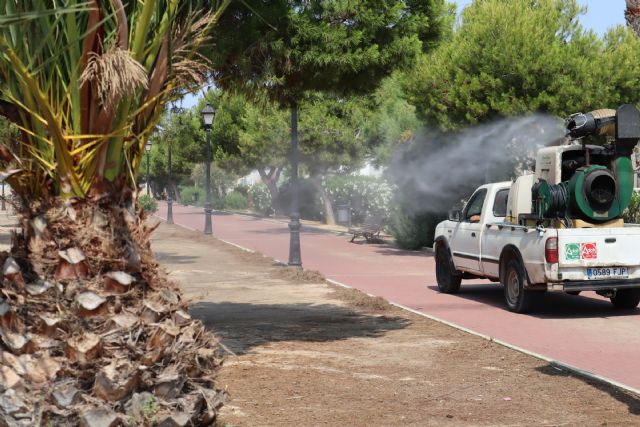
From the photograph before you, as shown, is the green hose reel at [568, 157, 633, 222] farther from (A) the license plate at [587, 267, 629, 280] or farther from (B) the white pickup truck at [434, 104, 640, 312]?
(A) the license plate at [587, 267, 629, 280]

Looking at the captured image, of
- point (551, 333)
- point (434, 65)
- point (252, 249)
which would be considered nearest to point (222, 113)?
point (252, 249)

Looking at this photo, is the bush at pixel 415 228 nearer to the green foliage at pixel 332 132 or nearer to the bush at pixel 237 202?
the green foliage at pixel 332 132

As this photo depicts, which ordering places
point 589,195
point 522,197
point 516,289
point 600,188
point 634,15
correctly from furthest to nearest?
1. point 634,15
2. point 522,197
3. point 516,289
4. point 600,188
5. point 589,195

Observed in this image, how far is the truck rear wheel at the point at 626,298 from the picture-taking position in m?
13.8

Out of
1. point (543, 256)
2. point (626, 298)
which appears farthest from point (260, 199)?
point (543, 256)

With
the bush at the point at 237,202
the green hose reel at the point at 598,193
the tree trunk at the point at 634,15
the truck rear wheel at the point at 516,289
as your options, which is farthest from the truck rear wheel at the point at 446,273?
the bush at the point at 237,202

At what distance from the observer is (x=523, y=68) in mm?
23000

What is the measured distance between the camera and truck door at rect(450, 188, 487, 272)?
50.4 ft

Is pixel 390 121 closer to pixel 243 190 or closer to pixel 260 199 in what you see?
pixel 260 199

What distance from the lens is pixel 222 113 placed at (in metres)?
53.9

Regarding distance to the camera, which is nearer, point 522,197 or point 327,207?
point 522,197

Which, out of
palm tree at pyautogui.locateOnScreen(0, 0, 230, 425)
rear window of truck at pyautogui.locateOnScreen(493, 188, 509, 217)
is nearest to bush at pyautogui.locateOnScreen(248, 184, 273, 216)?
rear window of truck at pyautogui.locateOnScreen(493, 188, 509, 217)

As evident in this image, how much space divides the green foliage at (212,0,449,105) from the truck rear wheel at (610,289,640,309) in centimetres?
529

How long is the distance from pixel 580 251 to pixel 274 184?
1579 inches
